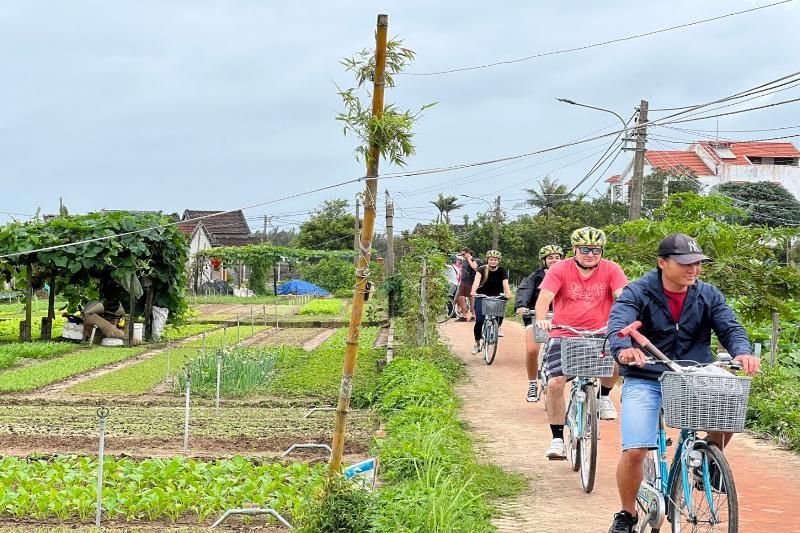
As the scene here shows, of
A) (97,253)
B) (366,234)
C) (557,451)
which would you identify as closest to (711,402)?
(366,234)

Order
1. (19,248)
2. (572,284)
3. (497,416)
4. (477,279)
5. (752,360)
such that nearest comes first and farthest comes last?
(752,360), (572,284), (497,416), (477,279), (19,248)

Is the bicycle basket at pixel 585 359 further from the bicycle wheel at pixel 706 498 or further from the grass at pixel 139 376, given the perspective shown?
the grass at pixel 139 376

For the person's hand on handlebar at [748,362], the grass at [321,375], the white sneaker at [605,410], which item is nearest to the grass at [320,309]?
the grass at [321,375]

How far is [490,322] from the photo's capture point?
18.5 meters

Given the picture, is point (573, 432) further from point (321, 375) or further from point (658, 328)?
point (321, 375)

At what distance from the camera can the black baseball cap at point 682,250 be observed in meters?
5.78

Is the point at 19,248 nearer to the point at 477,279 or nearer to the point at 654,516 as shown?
the point at 477,279

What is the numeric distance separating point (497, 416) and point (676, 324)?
261 inches

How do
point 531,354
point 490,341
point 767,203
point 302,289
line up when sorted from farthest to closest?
point 302,289 → point 767,203 → point 490,341 → point 531,354

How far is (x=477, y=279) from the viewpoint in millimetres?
19109

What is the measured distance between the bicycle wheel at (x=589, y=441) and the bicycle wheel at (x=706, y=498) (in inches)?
80.5

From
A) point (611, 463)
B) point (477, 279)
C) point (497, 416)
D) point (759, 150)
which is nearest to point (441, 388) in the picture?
point (497, 416)

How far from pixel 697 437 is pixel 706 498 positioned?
0.32 meters

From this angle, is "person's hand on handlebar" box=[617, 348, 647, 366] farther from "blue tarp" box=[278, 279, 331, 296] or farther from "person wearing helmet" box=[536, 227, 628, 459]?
"blue tarp" box=[278, 279, 331, 296]
